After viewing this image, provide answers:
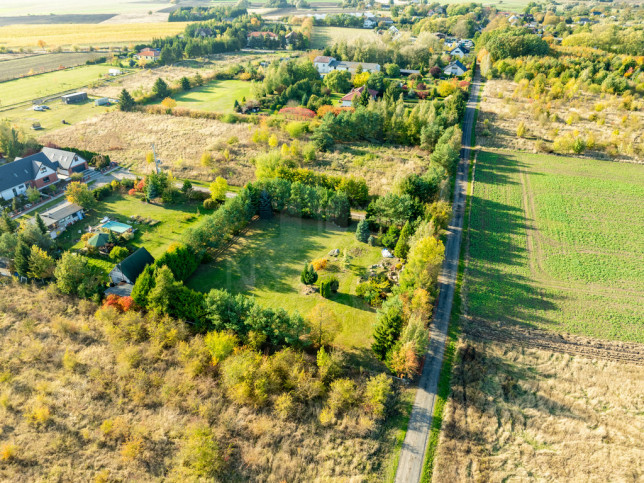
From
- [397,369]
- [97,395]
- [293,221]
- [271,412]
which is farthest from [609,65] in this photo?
[97,395]

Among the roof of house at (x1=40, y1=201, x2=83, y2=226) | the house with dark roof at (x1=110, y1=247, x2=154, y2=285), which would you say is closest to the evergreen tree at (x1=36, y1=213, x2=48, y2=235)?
the roof of house at (x1=40, y1=201, x2=83, y2=226)

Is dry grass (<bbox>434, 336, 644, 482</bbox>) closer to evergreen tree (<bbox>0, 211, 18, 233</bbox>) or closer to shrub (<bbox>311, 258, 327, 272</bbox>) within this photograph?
shrub (<bbox>311, 258, 327, 272</bbox>)

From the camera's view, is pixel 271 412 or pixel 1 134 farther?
pixel 1 134

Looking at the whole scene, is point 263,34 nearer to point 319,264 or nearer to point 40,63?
point 40,63

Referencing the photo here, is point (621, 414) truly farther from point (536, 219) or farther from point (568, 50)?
point (568, 50)

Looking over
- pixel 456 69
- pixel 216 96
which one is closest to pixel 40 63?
pixel 216 96

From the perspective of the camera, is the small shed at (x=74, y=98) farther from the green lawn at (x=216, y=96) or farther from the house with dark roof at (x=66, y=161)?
the house with dark roof at (x=66, y=161)
